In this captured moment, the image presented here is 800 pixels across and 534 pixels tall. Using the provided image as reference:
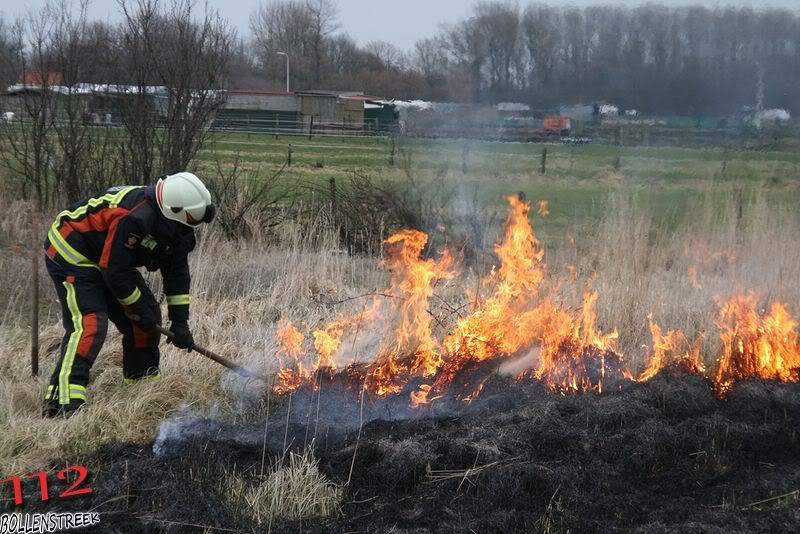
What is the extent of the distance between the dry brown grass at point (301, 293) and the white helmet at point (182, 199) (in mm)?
Answer: 1170

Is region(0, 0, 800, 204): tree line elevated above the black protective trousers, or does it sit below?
above

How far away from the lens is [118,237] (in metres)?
5.04

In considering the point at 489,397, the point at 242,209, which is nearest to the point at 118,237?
the point at 489,397

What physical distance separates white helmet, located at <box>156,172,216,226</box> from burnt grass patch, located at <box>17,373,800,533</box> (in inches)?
52.9

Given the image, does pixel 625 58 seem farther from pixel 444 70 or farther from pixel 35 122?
pixel 35 122

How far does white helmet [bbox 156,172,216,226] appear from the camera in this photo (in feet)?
16.6

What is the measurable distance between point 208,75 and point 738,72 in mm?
6438

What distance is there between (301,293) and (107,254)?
305 cm

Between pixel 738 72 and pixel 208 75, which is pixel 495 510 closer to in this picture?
pixel 738 72

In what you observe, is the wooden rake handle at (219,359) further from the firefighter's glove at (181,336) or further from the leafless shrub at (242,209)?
the leafless shrub at (242,209)

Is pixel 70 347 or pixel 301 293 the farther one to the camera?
pixel 301 293

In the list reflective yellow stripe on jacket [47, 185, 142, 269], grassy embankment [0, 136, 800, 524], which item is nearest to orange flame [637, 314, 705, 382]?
grassy embankment [0, 136, 800, 524]

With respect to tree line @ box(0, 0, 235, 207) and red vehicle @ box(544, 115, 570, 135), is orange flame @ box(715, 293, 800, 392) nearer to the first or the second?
red vehicle @ box(544, 115, 570, 135)

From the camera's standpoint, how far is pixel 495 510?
12.7 ft
